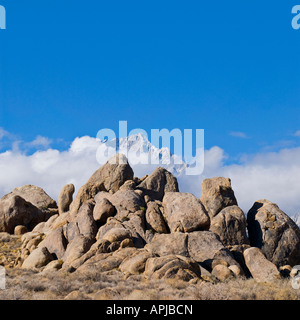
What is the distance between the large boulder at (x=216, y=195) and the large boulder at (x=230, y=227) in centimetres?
210

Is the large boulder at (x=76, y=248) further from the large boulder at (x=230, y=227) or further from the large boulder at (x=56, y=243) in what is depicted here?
the large boulder at (x=230, y=227)

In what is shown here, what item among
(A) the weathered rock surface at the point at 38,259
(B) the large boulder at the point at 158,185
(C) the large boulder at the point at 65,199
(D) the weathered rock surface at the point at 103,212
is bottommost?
(A) the weathered rock surface at the point at 38,259

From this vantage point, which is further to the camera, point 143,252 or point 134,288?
point 143,252

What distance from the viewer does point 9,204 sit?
55.7 meters

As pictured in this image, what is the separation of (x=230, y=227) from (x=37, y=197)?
1441 inches

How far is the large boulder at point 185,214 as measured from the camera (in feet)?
123

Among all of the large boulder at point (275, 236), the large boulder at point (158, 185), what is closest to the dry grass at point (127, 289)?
the large boulder at point (275, 236)

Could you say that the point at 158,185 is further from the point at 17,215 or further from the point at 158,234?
the point at 17,215

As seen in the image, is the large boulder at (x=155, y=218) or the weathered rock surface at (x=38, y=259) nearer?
the weathered rock surface at (x=38, y=259)

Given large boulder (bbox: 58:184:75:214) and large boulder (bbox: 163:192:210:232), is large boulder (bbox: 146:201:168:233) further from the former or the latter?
large boulder (bbox: 58:184:75:214)
